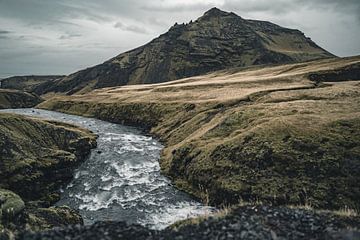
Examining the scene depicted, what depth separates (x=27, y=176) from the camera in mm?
46562

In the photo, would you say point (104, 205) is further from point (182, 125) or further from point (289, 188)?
point (182, 125)

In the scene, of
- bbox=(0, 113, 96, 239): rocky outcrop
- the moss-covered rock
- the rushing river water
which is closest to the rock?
bbox=(0, 113, 96, 239): rocky outcrop

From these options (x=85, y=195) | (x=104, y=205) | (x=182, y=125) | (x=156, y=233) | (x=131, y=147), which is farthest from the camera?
(x=182, y=125)

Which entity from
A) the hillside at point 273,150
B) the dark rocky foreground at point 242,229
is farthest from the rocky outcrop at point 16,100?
the dark rocky foreground at point 242,229

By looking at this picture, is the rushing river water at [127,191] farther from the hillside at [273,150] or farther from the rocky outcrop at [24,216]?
the rocky outcrop at [24,216]

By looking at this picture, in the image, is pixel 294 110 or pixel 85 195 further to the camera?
pixel 294 110

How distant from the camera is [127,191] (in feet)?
153

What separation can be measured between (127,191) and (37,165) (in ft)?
45.4

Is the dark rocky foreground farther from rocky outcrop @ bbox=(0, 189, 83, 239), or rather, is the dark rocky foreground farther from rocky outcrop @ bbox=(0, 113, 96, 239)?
rocky outcrop @ bbox=(0, 113, 96, 239)

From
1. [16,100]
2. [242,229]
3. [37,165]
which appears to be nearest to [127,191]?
[37,165]

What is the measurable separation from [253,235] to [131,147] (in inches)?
2041

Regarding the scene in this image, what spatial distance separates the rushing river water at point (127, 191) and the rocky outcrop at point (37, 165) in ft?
6.78

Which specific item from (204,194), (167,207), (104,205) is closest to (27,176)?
(104,205)

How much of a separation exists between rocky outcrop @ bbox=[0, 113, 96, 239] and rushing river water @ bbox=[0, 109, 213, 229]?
207 cm
